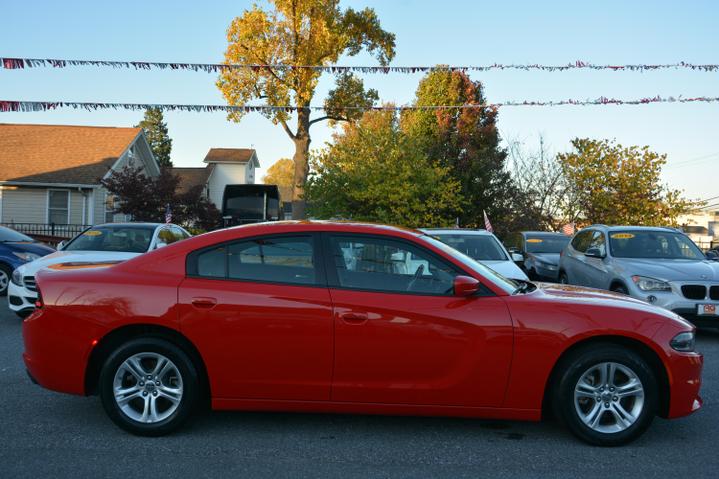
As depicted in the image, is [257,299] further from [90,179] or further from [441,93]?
[441,93]

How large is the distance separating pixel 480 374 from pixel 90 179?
25499 millimetres

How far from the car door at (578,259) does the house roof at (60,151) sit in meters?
19.5

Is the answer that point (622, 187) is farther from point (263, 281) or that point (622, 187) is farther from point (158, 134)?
point (158, 134)

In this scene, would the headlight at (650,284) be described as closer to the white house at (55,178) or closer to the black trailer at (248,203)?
the black trailer at (248,203)

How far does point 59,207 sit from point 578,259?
22.5 m

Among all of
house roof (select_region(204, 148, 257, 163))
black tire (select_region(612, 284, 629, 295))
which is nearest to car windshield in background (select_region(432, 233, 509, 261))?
black tire (select_region(612, 284, 629, 295))

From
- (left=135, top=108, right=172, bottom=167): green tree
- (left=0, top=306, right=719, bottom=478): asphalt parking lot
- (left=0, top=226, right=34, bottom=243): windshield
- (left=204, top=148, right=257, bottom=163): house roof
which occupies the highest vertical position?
(left=135, top=108, right=172, bottom=167): green tree

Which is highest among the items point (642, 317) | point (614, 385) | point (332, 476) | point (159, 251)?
point (159, 251)

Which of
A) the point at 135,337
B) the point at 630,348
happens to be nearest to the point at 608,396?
the point at 630,348

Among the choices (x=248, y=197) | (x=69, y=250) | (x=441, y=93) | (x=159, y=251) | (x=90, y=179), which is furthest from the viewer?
(x=441, y=93)

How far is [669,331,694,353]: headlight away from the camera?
182 inches

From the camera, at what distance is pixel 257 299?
15.0ft

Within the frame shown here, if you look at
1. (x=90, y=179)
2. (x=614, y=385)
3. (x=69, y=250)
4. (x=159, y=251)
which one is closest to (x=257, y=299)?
(x=159, y=251)

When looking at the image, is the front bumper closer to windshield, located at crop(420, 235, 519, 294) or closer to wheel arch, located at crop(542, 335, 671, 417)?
windshield, located at crop(420, 235, 519, 294)
